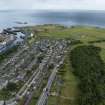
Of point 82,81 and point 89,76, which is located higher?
point 89,76

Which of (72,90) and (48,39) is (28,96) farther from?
(48,39)

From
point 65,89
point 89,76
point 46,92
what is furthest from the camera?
point 89,76

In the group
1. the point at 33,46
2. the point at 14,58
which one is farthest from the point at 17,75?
the point at 33,46

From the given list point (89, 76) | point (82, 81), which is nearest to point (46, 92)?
point (82, 81)

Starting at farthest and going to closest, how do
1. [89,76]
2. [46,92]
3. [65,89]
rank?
1. [89,76]
2. [65,89]
3. [46,92]

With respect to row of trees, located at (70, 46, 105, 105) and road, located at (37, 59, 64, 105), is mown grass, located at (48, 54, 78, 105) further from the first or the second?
row of trees, located at (70, 46, 105, 105)

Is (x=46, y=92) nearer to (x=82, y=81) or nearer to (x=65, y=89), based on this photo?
(x=65, y=89)

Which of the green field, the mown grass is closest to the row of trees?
the green field

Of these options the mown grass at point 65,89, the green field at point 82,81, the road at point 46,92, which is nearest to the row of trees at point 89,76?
the green field at point 82,81

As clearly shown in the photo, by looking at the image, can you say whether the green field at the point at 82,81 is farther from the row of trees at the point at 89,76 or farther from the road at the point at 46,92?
the road at the point at 46,92
